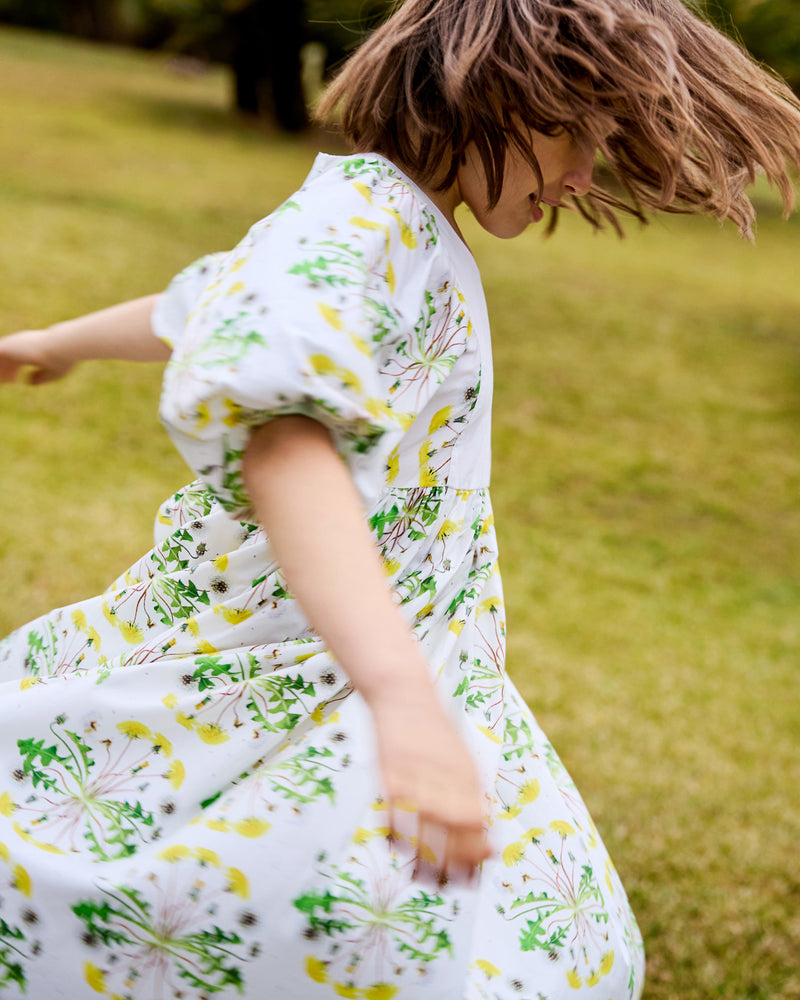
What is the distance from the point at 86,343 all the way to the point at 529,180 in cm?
64

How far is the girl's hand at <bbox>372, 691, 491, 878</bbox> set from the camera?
86 centimetres

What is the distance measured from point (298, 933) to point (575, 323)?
29.6 ft

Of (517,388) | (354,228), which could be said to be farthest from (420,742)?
(517,388)

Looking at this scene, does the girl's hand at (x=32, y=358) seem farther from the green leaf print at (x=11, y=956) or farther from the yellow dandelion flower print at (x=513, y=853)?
the yellow dandelion flower print at (x=513, y=853)

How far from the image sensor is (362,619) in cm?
93

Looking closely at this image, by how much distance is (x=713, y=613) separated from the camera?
5.10 metres

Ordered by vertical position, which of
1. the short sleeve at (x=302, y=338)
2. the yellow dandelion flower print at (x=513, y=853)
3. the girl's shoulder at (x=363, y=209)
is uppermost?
the girl's shoulder at (x=363, y=209)

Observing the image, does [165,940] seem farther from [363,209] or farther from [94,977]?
[363,209]

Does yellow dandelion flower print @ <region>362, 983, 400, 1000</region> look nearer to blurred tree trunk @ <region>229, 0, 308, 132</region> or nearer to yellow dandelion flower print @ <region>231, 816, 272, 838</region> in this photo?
yellow dandelion flower print @ <region>231, 816, 272, 838</region>

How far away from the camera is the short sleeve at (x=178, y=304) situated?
3.89ft

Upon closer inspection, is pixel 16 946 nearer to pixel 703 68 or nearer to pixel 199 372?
pixel 199 372

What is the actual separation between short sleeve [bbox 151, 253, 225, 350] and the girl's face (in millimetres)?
326

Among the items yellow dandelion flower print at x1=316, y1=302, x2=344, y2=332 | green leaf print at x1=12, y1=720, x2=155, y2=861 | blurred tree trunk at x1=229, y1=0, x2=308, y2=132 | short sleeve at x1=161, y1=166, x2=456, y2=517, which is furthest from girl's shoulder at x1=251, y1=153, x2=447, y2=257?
blurred tree trunk at x1=229, y1=0, x2=308, y2=132

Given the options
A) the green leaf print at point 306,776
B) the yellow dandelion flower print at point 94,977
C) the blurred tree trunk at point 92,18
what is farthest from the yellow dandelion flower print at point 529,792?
the blurred tree trunk at point 92,18
